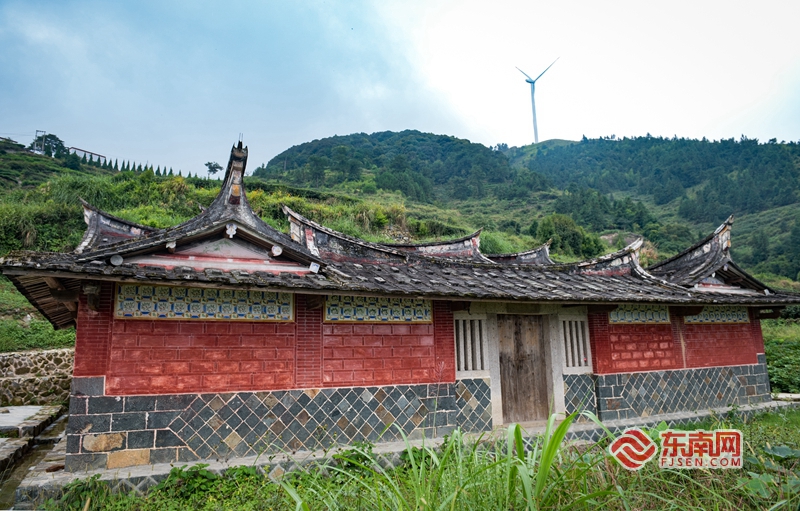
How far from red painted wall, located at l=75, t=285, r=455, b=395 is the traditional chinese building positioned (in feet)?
0.06

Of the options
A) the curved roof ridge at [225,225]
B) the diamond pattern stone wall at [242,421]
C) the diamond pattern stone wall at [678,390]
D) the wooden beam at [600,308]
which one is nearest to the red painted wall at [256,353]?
the diamond pattern stone wall at [242,421]

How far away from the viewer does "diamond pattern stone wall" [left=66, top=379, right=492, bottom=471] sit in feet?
19.5

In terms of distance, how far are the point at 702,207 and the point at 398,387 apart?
59564mm

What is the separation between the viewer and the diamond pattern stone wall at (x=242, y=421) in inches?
233

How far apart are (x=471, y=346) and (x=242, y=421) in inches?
154

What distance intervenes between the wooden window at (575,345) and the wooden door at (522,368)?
400mm

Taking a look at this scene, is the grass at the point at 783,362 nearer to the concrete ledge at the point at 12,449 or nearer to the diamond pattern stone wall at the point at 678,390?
the diamond pattern stone wall at the point at 678,390

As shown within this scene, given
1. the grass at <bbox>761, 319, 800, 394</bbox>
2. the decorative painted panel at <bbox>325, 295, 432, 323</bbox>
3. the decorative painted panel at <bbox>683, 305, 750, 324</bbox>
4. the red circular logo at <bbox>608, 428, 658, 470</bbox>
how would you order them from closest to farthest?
the red circular logo at <bbox>608, 428, 658, 470</bbox>
the decorative painted panel at <bbox>325, 295, 432, 323</bbox>
the decorative painted panel at <bbox>683, 305, 750, 324</bbox>
the grass at <bbox>761, 319, 800, 394</bbox>

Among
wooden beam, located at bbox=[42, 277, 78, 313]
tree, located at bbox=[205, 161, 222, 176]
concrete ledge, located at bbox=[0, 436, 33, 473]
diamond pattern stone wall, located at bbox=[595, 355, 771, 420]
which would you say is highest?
tree, located at bbox=[205, 161, 222, 176]

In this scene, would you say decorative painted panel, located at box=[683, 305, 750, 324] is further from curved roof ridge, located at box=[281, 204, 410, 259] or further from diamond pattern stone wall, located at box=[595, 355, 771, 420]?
curved roof ridge, located at box=[281, 204, 410, 259]

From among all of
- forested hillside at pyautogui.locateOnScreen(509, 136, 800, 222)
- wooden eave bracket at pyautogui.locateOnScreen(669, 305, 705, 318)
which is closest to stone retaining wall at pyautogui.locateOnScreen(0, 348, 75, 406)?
wooden eave bracket at pyautogui.locateOnScreen(669, 305, 705, 318)

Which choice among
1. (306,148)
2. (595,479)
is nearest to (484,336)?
(595,479)

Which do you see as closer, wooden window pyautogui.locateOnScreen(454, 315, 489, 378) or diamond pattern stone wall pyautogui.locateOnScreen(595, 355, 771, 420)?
wooden window pyautogui.locateOnScreen(454, 315, 489, 378)

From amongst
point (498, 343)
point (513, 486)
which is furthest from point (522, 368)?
point (513, 486)
